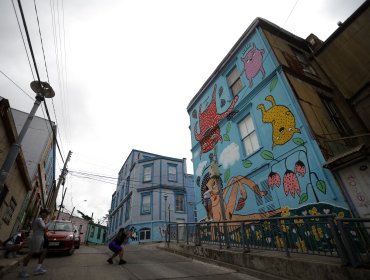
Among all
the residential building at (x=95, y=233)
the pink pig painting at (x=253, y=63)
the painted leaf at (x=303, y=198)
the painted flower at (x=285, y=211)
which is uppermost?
the pink pig painting at (x=253, y=63)

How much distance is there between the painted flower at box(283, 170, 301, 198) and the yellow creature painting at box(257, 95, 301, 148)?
1353mm

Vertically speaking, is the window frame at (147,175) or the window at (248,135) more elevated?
the window frame at (147,175)

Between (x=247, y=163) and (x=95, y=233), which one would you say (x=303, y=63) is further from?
(x=95, y=233)

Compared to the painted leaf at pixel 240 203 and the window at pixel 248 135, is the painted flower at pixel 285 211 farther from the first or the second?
the window at pixel 248 135

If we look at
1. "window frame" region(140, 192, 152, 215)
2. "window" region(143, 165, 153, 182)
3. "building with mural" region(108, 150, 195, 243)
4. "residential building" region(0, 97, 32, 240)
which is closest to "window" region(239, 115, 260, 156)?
"residential building" region(0, 97, 32, 240)

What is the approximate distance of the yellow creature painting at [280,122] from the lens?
29.2 ft

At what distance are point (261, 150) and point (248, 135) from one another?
136 cm

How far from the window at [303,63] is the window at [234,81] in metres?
3.33

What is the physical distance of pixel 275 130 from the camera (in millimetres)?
9516

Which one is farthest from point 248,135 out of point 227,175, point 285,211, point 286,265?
point 286,265

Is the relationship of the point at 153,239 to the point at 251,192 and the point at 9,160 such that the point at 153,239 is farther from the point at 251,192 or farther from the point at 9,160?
the point at 9,160

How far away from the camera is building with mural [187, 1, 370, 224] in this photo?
7910 millimetres

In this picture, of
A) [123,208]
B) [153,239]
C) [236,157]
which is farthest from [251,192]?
[123,208]

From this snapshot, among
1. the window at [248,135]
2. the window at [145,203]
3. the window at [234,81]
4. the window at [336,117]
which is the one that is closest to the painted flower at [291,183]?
the window at [248,135]
